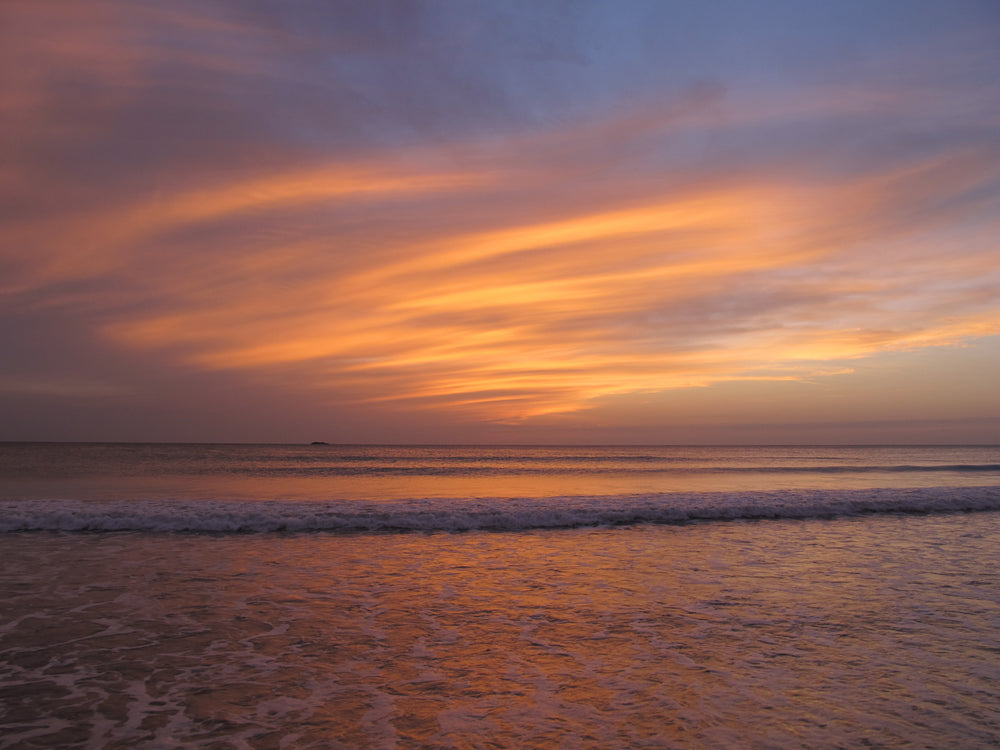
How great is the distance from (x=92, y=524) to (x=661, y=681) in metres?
16.0

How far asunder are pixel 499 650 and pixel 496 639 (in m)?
0.38

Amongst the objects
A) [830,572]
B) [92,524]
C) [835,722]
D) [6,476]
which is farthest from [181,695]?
[6,476]

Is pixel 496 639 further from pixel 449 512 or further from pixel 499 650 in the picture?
pixel 449 512

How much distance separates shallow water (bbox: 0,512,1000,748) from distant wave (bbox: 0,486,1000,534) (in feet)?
12.7

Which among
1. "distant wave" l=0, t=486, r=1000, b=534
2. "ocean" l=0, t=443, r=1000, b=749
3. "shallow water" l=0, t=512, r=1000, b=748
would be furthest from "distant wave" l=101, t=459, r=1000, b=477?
"shallow water" l=0, t=512, r=1000, b=748

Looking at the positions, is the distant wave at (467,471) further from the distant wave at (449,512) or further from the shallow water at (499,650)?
the shallow water at (499,650)

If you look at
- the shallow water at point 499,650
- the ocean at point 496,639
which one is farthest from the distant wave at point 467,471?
the shallow water at point 499,650

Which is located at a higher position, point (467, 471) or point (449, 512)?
point (449, 512)

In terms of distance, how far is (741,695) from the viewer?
5.60 meters

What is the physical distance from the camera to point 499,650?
6848 millimetres

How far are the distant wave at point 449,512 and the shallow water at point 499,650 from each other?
12.7ft

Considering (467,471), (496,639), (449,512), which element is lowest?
(467,471)

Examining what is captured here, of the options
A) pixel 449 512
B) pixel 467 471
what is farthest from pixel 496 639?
pixel 467 471

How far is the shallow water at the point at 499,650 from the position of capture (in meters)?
4.97
